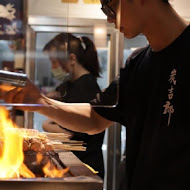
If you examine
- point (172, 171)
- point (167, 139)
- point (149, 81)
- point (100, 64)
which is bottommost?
point (172, 171)

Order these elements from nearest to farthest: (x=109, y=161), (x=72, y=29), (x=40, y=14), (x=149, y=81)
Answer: (x=40, y=14), (x=72, y=29), (x=149, y=81), (x=109, y=161)

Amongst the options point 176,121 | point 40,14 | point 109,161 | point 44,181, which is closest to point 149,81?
point 176,121

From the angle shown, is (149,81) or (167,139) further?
(149,81)

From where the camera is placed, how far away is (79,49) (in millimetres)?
1422

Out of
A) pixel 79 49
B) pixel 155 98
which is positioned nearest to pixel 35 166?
pixel 79 49

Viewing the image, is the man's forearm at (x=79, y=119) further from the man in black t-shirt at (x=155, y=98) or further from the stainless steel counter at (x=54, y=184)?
the stainless steel counter at (x=54, y=184)

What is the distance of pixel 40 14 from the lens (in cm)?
133

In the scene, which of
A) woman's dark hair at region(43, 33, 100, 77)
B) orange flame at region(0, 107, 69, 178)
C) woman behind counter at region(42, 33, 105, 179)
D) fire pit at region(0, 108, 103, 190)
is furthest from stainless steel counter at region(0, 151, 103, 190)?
woman's dark hair at region(43, 33, 100, 77)

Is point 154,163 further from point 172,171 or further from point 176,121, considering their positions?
Result: point 176,121

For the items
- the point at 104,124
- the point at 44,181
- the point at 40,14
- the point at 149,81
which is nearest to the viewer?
the point at 44,181

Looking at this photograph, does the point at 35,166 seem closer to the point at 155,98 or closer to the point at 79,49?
the point at 79,49

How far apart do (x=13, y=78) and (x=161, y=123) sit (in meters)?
0.63

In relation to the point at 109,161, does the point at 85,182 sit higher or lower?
higher

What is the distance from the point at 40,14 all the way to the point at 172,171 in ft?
2.48
